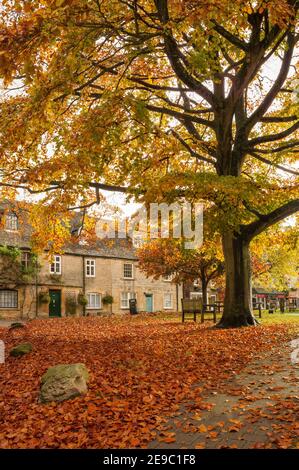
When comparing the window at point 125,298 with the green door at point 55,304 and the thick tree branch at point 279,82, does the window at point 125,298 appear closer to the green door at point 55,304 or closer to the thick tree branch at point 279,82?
the green door at point 55,304

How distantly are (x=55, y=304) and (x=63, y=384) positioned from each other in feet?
105

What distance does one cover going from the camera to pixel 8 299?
36156 millimetres

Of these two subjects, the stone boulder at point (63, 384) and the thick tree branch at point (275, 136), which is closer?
the stone boulder at point (63, 384)

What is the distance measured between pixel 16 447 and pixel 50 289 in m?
33.3

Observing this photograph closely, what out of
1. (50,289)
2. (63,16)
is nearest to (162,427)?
(63,16)

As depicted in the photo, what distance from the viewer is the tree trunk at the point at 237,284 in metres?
16.6

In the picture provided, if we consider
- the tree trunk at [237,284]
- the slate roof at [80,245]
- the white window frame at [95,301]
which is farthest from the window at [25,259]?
the tree trunk at [237,284]

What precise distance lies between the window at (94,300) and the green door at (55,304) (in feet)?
11.2

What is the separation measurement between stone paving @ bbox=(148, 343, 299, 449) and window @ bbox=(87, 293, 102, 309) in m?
34.2

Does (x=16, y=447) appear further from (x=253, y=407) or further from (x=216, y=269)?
(x=216, y=269)

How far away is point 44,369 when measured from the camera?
10.1 meters

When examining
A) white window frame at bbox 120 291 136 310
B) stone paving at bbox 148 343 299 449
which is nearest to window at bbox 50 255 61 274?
white window frame at bbox 120 291 136 310

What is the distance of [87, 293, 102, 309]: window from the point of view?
42.0 meters
